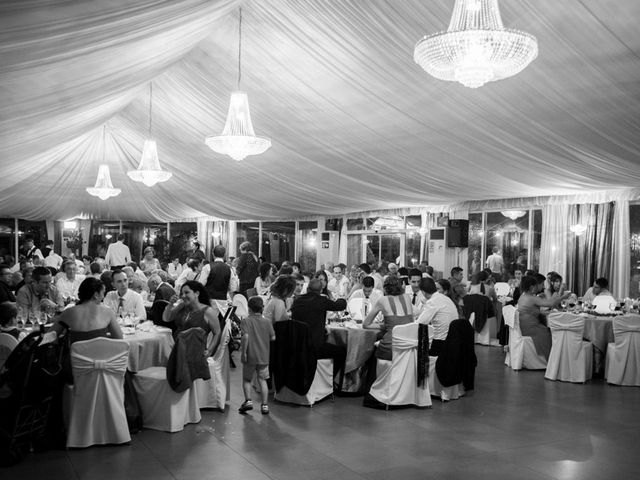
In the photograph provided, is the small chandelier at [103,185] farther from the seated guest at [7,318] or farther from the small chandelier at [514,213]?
the small chandelier at [514,213]

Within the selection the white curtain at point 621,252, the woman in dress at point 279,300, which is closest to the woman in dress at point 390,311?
the woman in dress at point 279,300

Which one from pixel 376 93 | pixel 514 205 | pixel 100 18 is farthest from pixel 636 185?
pixel 100 18

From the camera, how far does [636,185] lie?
10.5 meters

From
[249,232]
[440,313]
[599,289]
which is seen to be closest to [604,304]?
[599,289]

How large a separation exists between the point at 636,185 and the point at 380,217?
7921 mm

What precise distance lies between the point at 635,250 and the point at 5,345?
11289 millimetres

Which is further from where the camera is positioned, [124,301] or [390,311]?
[124,301]

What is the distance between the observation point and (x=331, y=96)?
24.3 ft

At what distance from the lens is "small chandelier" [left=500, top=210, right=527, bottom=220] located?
44.9 feet

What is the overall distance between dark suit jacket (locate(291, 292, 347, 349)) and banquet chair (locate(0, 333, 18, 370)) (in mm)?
2706

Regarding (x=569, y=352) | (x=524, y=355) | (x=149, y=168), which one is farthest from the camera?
(x=149, y=168)

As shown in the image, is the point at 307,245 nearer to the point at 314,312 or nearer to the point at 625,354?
the point at 625,354

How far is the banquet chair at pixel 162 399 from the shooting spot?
16.7 feet

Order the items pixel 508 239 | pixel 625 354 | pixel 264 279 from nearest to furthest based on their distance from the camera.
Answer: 1. pixel 625 354
2. pixel 264 279
3. pixel 508 239
